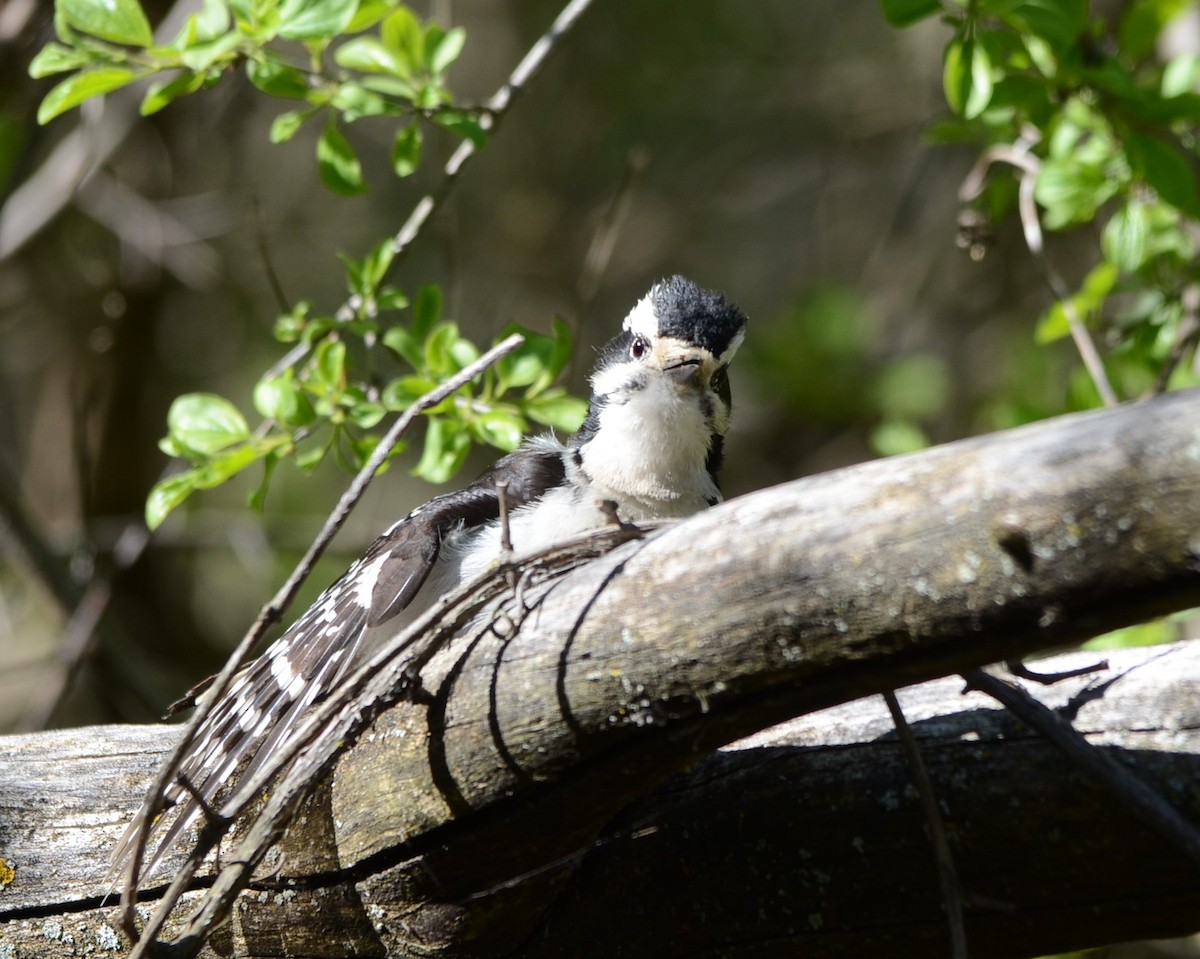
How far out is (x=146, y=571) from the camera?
21.0 ft

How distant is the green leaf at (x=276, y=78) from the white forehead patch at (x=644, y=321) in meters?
1.02

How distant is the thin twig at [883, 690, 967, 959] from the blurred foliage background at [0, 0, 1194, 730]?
134 inches

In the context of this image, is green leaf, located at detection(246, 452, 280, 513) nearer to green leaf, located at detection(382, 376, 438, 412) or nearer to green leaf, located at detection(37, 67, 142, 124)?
green leaf, located at detection(382, 376, 438, 412)

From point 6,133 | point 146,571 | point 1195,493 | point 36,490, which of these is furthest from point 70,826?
point 36,490

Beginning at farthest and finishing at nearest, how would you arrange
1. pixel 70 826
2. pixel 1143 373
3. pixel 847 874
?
pixel 1143 373 < pixel 70 826 < pixel 847 874

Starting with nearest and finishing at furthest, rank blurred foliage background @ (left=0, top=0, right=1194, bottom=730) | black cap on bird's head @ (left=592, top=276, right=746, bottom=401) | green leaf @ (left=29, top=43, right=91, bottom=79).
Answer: green leaf @ (left=29, top=43, right=91, bottom=79), black cap on bird's head @ (left=592, top=276, right=746, bottom=401), blurred foliage background @ (left=0, top=0, right=1194, bottom=730)

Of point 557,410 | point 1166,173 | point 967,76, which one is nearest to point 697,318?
point 557,410

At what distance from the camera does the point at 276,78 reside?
8.23 feet

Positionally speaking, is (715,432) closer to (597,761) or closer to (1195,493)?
(597,761)

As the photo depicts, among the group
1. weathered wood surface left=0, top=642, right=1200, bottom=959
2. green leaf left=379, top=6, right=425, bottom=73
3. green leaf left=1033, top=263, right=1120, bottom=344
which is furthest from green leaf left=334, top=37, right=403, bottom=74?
green leaf left=1033, top=263, right=1120, bottom=344

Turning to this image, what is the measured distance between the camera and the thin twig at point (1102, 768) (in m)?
1.65

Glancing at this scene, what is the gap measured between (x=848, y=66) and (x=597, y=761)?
587 cm

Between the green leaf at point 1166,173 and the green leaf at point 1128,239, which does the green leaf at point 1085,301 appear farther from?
the green leaf at point 1166,173

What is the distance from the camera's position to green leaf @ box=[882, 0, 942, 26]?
7.88 feet
